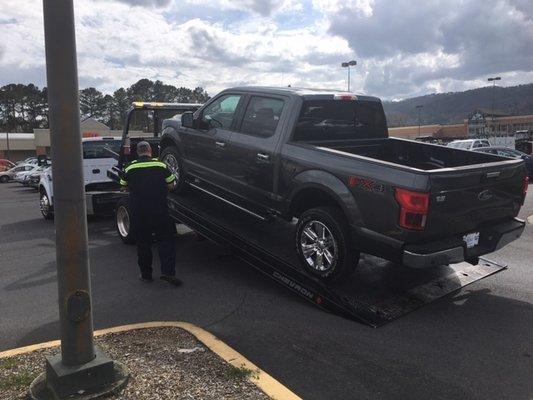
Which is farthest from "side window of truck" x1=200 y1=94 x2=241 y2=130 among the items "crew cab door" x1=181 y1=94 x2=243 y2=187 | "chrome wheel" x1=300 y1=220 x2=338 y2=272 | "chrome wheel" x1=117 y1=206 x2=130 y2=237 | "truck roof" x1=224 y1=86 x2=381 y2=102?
"chrome wheel" x1=117 y1=206 x2=130 y2=237

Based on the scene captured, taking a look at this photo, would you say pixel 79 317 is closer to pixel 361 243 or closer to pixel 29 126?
pixel 361 243

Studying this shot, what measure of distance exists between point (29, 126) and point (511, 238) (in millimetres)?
111745

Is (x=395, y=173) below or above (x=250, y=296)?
above

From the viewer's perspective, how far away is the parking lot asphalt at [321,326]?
3.89 metres

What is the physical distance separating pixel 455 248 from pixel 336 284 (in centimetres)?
125

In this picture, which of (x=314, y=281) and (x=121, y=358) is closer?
(x=121, y=358)

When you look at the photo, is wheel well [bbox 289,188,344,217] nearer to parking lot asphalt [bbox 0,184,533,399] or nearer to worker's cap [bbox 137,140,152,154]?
parking lot asphalt [bbox 0,184,533,399]

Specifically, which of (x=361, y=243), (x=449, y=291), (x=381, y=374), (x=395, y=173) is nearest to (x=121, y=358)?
(x=381, y=374)

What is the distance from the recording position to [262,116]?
6.42 m

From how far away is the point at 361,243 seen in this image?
5.13 m

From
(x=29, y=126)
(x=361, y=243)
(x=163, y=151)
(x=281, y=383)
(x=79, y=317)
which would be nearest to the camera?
(x=79, y=317)

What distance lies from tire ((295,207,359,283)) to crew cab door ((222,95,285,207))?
27.9 inches

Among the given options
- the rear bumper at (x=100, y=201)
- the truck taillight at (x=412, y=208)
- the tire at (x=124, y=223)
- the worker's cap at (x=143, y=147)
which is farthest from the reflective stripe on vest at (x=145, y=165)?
the rear bumper at (x=100, y=201)

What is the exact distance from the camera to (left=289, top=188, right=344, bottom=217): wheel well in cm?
554
